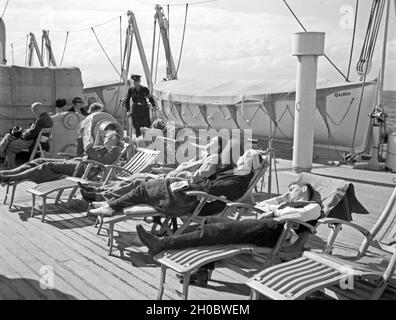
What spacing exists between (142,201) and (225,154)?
3.08 ft

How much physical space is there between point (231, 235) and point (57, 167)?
3.47m

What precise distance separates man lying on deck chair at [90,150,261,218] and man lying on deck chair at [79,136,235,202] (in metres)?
0.07

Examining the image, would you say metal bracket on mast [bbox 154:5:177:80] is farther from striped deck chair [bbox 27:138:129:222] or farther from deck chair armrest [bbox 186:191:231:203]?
deck chair armrest [bbox 186:191:231:203]

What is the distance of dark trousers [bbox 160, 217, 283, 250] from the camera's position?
3.36 metres

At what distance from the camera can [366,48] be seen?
33.8 ft

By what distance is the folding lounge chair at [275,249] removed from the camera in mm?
3137

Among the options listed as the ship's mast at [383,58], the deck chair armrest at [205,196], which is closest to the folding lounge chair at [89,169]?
the deck chair armrest at [205,196]

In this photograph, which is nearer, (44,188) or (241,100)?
(44,188)

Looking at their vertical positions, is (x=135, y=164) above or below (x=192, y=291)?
above

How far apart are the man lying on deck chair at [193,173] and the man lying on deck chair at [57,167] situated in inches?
37.2

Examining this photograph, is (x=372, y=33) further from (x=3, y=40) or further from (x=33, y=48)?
(x=33, y=48)

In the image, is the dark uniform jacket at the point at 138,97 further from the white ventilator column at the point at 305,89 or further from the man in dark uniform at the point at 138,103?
the white ventilator column at the point at 305,89
